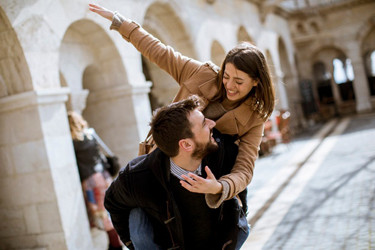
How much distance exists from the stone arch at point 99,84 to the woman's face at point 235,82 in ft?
12.7

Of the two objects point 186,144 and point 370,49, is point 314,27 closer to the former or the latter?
point 370,49

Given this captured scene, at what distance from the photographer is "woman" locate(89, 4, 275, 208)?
2346 mm

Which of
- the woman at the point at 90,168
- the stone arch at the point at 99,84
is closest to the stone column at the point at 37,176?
the woman at the point at 90,168

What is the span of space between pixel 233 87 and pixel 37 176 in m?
2.84

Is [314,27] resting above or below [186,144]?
above

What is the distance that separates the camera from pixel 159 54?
259cm

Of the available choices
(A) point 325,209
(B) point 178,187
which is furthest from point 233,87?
(A) point 325,209

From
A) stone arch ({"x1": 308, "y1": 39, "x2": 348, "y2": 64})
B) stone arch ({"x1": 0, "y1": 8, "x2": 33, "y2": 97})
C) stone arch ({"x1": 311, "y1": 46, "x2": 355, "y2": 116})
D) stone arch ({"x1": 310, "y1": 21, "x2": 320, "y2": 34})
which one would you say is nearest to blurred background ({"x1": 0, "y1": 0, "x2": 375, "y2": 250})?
stone arch ({"x1": 0, "y1": 8, "x2": 33, "y2": 97})

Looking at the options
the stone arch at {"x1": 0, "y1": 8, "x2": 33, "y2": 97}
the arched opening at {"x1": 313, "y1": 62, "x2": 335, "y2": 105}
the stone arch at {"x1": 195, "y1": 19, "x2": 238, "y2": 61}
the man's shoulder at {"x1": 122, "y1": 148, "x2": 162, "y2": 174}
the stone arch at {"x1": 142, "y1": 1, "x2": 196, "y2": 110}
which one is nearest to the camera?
the man's shoulder at {"x1": 122, "y1": 148, "x2": 162, "y2": 174}

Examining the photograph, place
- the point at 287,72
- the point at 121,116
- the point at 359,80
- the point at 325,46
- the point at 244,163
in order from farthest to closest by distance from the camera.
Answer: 1. the point at 325,46
2. the point at 359,80
3. the point at 287,72
4. the point at 121,116
5. the point at 244,163

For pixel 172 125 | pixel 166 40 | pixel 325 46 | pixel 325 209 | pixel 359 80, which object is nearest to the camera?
pixel 172 125

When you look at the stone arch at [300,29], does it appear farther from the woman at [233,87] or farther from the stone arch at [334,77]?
the woman at [233,87]

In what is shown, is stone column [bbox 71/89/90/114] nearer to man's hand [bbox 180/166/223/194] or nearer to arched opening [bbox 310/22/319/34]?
man's hand [bbox 180/166/223/194]

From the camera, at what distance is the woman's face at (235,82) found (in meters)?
2.36
